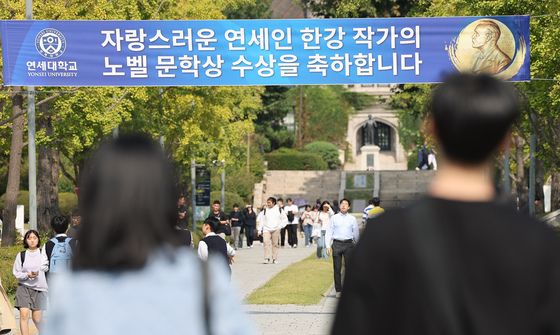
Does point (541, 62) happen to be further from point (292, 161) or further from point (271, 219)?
point (292, 161)

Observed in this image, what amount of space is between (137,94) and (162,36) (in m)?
13.0

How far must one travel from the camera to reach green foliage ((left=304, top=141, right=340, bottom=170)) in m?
91.1

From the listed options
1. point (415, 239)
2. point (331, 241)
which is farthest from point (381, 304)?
point (331, 241)

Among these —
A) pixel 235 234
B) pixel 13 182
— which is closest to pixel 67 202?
pixel 235 234

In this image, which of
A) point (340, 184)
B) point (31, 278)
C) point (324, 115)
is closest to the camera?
point (31, 278)

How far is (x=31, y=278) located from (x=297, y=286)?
8.89 meters

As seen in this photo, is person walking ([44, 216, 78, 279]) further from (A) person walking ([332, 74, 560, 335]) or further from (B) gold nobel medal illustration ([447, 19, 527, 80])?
(A) person walking ([332, 74, 560, 335])

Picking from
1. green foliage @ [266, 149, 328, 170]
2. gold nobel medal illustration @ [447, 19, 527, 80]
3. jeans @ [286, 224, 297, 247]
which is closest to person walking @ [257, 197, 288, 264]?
jeans @ [286, 224, 297, 247]

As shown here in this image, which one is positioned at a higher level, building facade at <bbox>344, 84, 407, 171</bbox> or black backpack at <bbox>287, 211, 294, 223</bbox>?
building facade at <bbox>344, 84, 407, 171</bbox>

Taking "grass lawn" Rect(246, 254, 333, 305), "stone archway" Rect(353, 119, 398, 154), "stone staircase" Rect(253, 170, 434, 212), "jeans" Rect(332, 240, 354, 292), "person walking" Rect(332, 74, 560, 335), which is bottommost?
"grass lawn" Rect(246, 254, 333, 305)

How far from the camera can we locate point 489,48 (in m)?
19.7

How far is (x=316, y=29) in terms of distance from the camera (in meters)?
20.2

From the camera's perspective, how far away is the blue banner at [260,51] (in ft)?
65.0

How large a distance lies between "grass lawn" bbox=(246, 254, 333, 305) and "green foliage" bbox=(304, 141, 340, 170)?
62.5 m
